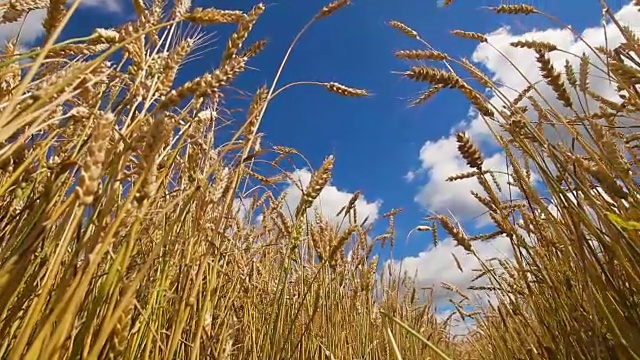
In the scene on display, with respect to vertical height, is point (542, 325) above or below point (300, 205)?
below

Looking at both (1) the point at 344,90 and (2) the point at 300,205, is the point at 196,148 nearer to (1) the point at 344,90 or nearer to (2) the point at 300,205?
(2) the point at 300,205

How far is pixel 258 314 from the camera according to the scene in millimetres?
2387

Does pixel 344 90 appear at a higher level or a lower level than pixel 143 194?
higher

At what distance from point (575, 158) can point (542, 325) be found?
595 millimetres

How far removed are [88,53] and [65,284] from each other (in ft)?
2.23

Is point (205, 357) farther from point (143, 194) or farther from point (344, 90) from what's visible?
point (344, 90)

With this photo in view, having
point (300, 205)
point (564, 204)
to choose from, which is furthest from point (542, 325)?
point (300, 205)

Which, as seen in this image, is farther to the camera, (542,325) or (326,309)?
(326,309)

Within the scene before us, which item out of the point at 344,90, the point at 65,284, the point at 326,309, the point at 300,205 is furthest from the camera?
the point at 326,309

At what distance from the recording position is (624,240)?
3.56 feet

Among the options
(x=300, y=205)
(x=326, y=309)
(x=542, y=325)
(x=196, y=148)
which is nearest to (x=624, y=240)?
(x=542, y=325)

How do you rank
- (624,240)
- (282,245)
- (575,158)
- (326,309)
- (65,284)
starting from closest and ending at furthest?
(65,284) → (624,240) → (575,158) → (326,309) → (282,245)

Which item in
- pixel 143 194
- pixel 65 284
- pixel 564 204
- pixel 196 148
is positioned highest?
pixel 196 148

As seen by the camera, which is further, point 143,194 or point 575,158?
Answer: point 575,158
